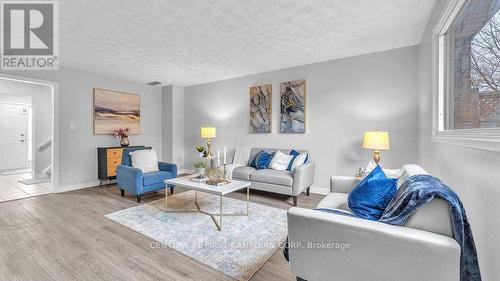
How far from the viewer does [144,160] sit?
374cm

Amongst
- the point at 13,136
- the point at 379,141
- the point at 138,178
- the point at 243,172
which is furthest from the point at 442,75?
the point at 13,136

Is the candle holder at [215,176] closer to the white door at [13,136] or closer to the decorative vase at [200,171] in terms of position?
the decorative vase at [200,171]

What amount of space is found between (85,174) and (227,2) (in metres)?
4.47

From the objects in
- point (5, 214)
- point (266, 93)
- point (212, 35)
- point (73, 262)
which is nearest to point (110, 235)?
point (73, 262)

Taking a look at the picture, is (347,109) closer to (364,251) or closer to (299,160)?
(299,160)

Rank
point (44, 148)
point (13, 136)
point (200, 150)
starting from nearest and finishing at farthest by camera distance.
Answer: point (200, 150), point (44, 148), point (13, 136)

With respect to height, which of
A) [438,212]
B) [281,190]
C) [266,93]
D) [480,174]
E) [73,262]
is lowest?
[73,262]

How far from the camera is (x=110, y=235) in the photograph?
2.31m

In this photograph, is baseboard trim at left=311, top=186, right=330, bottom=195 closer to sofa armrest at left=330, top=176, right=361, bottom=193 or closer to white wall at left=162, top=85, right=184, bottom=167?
sofa armrest at left=330, top=176, right=361, bottom=193

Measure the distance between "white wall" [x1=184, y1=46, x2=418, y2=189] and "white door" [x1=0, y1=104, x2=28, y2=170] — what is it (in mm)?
6328

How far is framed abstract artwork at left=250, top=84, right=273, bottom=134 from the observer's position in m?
4.48

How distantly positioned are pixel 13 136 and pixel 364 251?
8862mm

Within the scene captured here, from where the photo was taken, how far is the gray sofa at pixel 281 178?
3.30m

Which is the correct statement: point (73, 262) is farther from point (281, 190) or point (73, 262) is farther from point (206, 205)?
point (281, 190)
